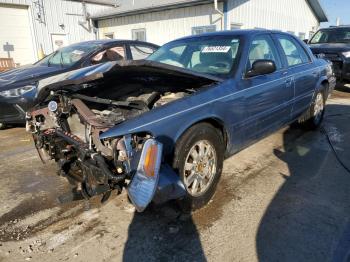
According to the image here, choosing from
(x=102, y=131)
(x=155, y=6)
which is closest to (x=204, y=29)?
(x=155, y=6)

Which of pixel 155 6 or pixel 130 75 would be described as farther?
pixel 155 6

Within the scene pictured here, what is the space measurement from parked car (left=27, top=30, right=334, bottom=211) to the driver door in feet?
0.04

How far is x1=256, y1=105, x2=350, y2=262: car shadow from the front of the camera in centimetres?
258

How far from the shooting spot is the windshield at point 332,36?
10570mm

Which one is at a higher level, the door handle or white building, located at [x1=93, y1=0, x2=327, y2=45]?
white building, located at [x1=93, y1=0, x2=327, y2=45]

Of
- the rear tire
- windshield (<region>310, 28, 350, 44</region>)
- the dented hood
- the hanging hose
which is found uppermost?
windshield (<region>310, 28, 350, 44</region>)

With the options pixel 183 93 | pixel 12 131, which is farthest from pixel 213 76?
pixel 12 131

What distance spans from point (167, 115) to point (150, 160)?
49 centimetres

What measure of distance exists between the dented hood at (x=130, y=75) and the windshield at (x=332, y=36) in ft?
29.9

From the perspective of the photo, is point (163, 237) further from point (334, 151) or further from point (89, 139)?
point (334, 151)

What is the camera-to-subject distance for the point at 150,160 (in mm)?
2432

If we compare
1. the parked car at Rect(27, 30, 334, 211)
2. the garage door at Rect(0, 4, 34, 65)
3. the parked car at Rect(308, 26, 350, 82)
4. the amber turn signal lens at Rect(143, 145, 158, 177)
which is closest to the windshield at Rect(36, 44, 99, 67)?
the parked car at Rect(27, 30, 334, 211)

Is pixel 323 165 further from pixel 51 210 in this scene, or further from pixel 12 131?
pixel 12 131

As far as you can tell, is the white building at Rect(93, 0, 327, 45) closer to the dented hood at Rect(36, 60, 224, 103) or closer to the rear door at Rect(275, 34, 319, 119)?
the rear door at Rect(275, 34, 319, 119)
